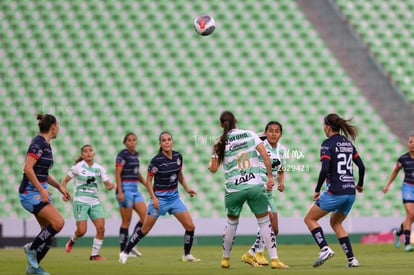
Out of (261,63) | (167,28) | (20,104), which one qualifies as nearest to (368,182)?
(261,63)

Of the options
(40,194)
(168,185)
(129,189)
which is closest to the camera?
(40,194)

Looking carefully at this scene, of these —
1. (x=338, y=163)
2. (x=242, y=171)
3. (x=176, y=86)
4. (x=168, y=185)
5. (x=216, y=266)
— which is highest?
(x=176, y=86)

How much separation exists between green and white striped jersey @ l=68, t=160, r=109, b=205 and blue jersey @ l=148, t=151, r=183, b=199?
6.60ft

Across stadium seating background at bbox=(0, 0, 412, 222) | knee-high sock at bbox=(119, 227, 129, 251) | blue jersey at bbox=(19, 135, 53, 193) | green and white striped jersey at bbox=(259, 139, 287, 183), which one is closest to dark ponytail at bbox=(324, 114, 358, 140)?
green and white striped jersey at bbox=(259, 139, 287, 183)

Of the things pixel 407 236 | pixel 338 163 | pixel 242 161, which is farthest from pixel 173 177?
pixel 407 236

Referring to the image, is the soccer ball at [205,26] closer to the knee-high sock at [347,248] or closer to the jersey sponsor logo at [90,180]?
the jersey sponsor logo at [90,180]

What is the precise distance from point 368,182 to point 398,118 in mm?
2162

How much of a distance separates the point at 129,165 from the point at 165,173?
8.49ft

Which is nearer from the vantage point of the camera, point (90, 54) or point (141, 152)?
point (141, 152)

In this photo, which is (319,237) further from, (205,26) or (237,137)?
(205,26)

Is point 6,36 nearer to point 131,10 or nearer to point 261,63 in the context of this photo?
point 131,10

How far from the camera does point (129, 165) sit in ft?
55.8

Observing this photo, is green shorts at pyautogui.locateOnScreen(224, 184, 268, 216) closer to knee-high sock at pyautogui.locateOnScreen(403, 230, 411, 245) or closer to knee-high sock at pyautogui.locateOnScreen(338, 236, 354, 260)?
knee-high sock at pyautogui.locateOnScreen(338, 236, 354, 260)

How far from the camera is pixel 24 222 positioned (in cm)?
2242
